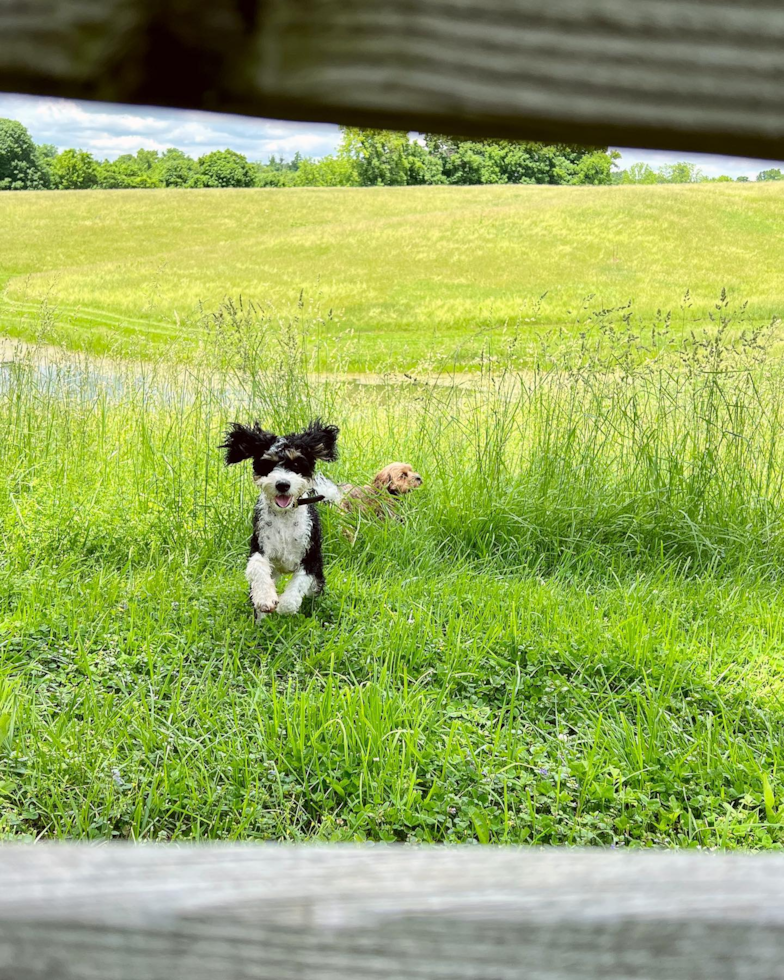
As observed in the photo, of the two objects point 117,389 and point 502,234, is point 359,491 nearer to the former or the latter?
point 117,389

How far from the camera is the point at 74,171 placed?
57.3 metres

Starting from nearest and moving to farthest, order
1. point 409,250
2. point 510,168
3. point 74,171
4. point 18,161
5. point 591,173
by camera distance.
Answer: point 409,250 → point 510,168 → point 591,173 → point 18,161 → point 74,171

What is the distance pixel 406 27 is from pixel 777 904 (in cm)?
49

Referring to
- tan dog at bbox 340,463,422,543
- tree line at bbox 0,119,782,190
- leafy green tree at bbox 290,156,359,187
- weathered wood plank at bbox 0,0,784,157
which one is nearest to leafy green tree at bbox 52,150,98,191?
tree line at bbox 0,119,782,190

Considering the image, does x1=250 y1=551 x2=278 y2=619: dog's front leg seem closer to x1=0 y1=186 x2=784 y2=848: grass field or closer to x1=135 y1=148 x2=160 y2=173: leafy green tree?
x1=0 y1=186 x2=784 y2=848: grass field

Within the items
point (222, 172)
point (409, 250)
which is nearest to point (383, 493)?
point (409, 250)

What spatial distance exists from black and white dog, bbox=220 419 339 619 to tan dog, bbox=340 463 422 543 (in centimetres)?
79

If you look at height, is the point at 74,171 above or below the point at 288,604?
above

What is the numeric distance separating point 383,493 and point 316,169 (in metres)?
65.8

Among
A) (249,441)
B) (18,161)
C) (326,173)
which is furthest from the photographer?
(326,173)

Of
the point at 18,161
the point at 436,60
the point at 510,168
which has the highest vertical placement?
the point at 510,168

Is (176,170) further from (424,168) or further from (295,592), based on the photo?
(295,592)

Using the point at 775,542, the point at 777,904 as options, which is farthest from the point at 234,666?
the point at 777,904

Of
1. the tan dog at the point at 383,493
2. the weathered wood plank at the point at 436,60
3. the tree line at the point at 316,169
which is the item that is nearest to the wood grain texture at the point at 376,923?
the weathered wood plank at the point at 436,60
